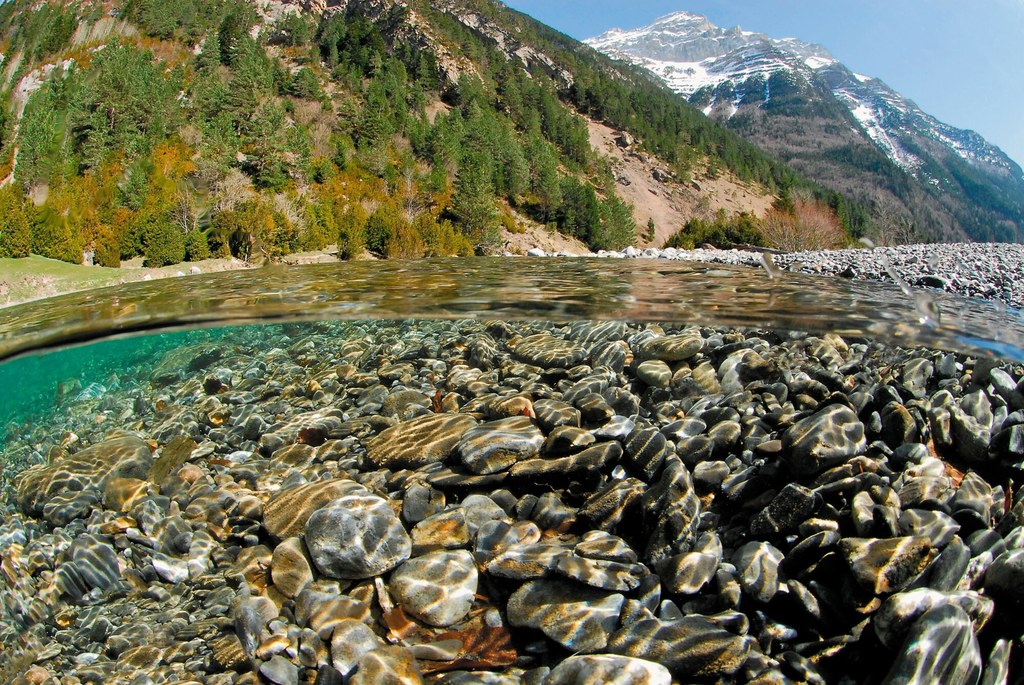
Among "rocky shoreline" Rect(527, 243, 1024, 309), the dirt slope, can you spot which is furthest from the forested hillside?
"rocky shoreline" Rect(527, 243, 1024, 309)

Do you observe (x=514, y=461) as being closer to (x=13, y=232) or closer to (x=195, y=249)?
(x=195, y=249)

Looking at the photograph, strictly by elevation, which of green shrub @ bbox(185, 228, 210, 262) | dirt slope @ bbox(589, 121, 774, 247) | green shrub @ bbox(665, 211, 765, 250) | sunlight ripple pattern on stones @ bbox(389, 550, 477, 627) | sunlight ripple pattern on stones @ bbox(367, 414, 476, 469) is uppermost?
dirt slope @ bbox(589, 121, 774, 247)

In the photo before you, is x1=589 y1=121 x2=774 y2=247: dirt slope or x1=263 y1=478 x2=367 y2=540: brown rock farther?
x1=589 y1=121 x2=774 y2=247: dirt slope

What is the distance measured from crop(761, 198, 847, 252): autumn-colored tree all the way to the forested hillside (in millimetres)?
3026

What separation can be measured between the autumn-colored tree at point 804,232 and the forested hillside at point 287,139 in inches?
119

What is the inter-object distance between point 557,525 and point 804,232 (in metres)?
37.3

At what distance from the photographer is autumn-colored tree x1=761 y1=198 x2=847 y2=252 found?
32.6m

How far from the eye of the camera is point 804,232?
1357 inches

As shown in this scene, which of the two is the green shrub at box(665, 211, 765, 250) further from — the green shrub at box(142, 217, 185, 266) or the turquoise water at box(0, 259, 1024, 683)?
the turquoise water at box(0, 259, 1024, 683)

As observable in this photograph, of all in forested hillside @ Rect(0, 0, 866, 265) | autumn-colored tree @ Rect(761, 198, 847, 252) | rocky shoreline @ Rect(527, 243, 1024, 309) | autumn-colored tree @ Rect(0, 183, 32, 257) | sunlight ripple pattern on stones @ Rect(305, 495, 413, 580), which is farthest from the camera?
autumn-colored tree @ Rect(761, 198, 847, 252)

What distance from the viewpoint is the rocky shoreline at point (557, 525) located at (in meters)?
2.38

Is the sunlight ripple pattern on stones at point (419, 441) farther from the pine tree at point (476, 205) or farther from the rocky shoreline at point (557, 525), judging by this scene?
the pine tree at point (476, 205)

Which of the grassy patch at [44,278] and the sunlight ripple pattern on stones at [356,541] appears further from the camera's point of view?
the grassy patch at [44,278]

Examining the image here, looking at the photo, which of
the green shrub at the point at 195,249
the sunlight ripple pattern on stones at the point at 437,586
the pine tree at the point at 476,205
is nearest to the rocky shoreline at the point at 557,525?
the sunlight ripple pattern on stones at the point at 437,586
